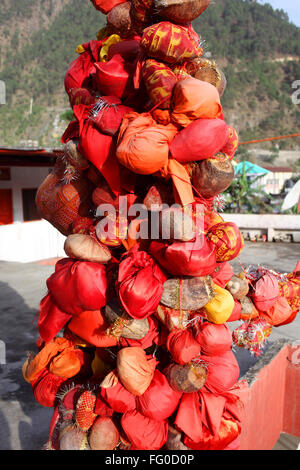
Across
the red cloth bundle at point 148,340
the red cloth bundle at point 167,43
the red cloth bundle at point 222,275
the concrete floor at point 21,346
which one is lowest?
the concrete floor at point 21,346

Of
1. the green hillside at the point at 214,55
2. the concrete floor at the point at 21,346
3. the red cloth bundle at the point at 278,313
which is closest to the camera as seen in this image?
the red cloth bundle at the point at 278,313

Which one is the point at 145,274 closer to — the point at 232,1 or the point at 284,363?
the point at 284,363

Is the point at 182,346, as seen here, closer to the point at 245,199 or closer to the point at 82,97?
the point at 82,97

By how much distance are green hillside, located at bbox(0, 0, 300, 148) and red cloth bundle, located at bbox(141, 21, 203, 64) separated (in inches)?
1687

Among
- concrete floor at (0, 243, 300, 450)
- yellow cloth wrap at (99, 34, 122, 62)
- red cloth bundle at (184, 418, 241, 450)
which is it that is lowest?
concrete floor at (0, 243, 300, 450)

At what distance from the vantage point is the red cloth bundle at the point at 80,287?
5.90 ft

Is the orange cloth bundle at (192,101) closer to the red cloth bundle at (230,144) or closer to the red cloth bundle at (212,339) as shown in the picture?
the red cloth bundle at (230,144)

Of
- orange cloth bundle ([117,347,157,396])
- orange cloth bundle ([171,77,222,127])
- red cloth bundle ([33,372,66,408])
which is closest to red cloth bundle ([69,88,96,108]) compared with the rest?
orange cloth bundle ([171,77,222,127])

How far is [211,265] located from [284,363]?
2094mm

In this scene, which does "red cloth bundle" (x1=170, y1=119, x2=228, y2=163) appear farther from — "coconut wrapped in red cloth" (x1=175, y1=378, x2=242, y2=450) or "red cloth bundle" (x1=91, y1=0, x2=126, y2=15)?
"coconut wrapped in red cloth" (x1=175, y1=378, x2=242, y2=450)

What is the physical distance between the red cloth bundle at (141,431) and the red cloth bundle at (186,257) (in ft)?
2.28

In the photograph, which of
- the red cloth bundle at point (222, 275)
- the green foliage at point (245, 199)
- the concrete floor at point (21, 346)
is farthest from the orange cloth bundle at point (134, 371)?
the green foliage at point (245, 199)

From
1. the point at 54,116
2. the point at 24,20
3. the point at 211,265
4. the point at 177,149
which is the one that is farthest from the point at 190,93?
the point at 24,20

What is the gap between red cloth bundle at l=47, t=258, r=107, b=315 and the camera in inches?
70.9
